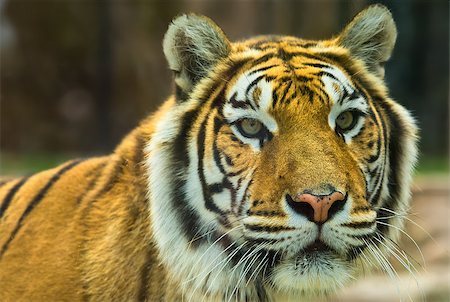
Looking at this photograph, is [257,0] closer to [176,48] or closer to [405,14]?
[405,14]

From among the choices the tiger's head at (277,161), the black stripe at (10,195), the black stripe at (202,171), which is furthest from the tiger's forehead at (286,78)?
the black stripe at (10,195)

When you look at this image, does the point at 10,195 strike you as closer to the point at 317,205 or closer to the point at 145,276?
the point at 145,276

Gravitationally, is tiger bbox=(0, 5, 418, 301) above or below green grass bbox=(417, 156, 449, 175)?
above

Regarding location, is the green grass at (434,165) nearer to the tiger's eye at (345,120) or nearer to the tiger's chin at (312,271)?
the tiger's eye at (345,120)

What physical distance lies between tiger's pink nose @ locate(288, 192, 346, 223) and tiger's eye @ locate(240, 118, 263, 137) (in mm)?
289

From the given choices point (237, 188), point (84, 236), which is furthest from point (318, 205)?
point (84, 236)

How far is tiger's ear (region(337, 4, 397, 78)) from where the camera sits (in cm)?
245

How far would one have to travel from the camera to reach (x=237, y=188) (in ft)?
7.12

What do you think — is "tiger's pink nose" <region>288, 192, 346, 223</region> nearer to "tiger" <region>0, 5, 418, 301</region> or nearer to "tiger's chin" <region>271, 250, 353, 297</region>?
"tiger" <region>0, 5, 418, 301</region>

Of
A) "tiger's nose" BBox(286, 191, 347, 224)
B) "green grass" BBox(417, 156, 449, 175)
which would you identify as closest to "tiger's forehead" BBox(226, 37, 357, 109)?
"tiger's nose" BBox(286, 191, 347, 224)

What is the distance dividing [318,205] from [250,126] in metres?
0.37

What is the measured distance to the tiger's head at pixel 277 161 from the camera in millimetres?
2029

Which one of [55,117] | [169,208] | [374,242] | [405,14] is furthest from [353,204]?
[405,14]

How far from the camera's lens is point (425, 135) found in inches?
434
